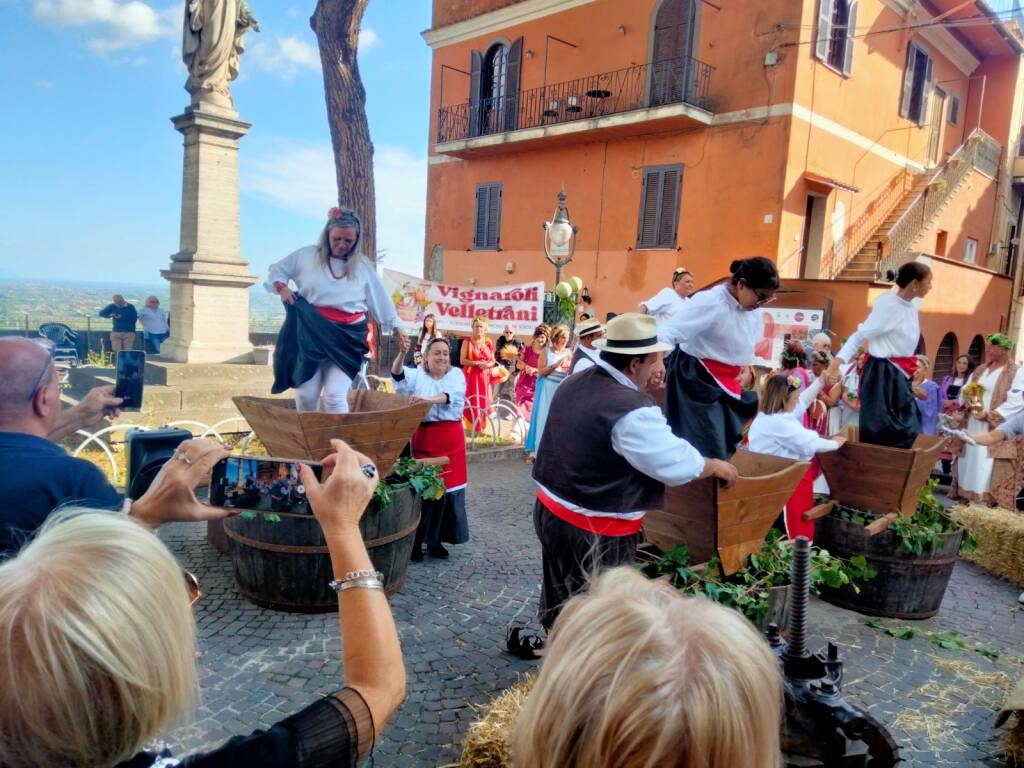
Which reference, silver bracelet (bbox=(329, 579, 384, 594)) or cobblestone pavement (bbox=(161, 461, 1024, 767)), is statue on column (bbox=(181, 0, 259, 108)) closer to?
cobblestone pavement (bbox=(161, 461, 1024, 767))

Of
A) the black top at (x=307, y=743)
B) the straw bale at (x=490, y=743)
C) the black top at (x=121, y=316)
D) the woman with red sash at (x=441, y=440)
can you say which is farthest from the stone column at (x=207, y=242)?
the black top at (x=307, y=743)

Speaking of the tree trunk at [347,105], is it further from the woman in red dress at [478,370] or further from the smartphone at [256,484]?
the smartphone at [256,484]

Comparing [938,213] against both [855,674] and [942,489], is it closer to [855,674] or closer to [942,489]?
[942,489]

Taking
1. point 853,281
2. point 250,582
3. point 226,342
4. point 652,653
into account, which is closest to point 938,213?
point 853,281

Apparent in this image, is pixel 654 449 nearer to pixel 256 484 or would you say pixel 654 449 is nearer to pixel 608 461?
pixel 608 461

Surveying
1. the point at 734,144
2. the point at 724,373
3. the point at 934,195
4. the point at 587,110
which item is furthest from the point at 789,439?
the point at 934,195

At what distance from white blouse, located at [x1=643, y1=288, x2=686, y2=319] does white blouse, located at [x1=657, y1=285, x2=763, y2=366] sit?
9.01 feet

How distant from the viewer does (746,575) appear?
3.67 metres

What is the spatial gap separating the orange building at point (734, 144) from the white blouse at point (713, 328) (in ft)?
35.3

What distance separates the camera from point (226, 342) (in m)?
10.3

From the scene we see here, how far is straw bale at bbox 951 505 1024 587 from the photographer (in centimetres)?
643

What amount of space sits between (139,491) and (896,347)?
5221 mm

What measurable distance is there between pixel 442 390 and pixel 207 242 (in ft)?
18.9

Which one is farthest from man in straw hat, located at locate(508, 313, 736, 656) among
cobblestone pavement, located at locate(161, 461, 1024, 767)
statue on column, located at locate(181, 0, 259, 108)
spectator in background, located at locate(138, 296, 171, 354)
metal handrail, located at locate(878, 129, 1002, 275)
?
metal handrail, located at locate(878, 129, 1002, 275)
